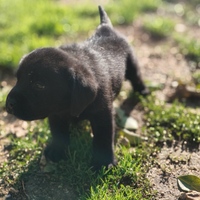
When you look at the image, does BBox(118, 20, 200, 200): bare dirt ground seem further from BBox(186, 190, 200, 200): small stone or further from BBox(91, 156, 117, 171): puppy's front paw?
BBox(91, 156, 117, 171): puppy's front paw

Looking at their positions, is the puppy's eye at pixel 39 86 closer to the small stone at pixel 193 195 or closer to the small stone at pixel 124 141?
the small stone at pixel 124 141

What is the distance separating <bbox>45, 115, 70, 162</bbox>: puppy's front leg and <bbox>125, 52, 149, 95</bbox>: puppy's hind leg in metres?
1.42

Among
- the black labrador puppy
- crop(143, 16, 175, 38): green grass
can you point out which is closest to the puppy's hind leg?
the black labrador puppy

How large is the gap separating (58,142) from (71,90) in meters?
0.87

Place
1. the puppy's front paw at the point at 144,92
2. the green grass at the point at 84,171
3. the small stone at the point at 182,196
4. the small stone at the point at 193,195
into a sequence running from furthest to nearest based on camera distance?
1. the puppy's front paw at the point at 144,92
2. the green grass at the point at 84,171
3. the small stone at the point at 182,196
4. the small stone at the point at 193,195

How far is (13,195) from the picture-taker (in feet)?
9.39

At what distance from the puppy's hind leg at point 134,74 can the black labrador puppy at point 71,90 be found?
0.39 m

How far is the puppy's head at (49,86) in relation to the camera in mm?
2553

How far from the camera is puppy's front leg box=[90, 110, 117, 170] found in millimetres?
2906

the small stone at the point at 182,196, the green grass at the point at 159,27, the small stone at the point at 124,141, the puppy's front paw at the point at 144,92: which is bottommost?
the small stone at the point at 182,196

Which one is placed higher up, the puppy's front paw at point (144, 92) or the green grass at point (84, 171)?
the puppy's front paw at point (144, 92)

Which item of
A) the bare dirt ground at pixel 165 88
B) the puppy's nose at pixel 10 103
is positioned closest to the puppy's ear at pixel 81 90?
the puppy's nose at pixel 10 103

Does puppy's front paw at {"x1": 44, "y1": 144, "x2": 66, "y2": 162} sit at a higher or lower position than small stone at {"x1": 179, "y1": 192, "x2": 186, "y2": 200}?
higher

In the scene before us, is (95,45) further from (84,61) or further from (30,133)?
(30,133)
